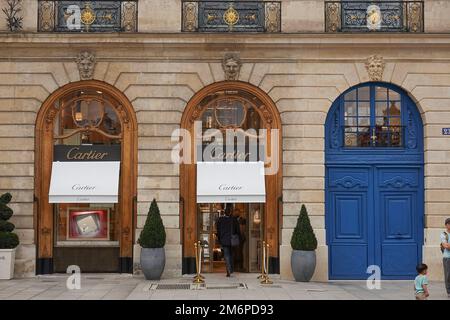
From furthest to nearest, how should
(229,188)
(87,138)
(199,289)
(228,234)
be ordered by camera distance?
(87,138)
(229,188)
(228,234)
(199,289)

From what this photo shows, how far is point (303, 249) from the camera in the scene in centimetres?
1881

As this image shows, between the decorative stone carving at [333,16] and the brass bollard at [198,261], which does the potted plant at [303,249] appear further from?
the decorative stone carving at [333,16]

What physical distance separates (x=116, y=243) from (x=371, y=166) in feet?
23.8

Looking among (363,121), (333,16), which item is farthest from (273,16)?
(363,121)

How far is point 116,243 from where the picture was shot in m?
20.0

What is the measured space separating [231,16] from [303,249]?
658 centimetres

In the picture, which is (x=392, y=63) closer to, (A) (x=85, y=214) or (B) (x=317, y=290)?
(B) (x=317, y=290)

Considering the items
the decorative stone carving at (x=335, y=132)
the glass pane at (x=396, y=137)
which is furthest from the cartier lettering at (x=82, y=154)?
the glass pane at (x=396, y=137)

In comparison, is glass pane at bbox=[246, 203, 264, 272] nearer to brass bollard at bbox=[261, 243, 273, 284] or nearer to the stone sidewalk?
the stone sidewalk

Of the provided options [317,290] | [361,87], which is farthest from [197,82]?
[317,290]

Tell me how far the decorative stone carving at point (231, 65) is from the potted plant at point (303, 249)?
4.16m

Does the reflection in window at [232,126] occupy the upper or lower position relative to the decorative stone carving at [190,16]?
lower

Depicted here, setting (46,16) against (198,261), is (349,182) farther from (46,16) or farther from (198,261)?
(46,16)

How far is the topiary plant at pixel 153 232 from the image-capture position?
18.6m
